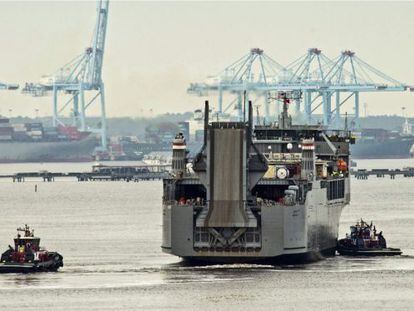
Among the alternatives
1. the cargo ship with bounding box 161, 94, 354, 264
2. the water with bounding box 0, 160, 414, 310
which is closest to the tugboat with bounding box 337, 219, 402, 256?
the water with bounding box 0, 160, 414, 310

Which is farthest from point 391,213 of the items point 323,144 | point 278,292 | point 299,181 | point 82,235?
point 278,292

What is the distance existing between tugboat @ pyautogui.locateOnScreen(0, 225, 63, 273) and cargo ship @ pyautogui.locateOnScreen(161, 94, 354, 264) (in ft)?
20.9

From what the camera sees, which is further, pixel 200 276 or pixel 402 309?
pixel 200 276

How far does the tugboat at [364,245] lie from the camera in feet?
345

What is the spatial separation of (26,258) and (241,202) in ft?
37.7

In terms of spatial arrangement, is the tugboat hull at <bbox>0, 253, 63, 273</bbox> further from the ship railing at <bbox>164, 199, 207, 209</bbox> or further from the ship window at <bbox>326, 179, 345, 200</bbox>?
the ship window at <bbox>326, 179, 345, 200</bbox>

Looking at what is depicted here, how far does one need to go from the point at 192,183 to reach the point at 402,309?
2021cm

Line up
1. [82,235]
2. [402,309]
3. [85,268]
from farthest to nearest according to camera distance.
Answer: [82,235]
[85,268]
[402,309]

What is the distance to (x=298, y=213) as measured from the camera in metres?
94.1

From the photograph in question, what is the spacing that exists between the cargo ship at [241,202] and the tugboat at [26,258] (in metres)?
6.38

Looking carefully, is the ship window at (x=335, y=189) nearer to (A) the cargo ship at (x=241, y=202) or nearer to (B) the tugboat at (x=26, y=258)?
(A) the cargo ship at (x=241, y=202)

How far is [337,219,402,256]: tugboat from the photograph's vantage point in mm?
105062

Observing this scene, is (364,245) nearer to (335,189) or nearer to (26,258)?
(335,189)

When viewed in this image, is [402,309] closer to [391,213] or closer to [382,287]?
[382,287]
